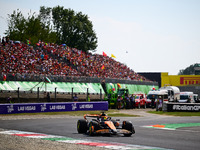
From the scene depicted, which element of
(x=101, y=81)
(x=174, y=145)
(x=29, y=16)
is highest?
(x=29, y=16)

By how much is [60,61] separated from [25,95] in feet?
57.5

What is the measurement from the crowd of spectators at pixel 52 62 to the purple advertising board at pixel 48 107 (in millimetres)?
6014

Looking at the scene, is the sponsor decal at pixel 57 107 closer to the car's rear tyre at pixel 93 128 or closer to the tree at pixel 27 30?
the car's rear tyre at pixel 93 128

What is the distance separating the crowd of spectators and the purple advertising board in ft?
19.7

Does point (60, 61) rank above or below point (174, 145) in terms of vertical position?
above

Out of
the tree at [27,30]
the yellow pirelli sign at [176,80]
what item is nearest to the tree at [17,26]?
the tree at [27,30]

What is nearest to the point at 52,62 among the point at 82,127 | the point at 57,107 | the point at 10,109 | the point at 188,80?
the point at 57,107

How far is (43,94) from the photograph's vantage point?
32156 mm

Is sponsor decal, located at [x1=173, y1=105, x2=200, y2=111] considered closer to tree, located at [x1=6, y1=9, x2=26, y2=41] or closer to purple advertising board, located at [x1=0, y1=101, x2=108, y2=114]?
purple advertising board, located at [x1=0, y1=101, x2=108, y2=114]

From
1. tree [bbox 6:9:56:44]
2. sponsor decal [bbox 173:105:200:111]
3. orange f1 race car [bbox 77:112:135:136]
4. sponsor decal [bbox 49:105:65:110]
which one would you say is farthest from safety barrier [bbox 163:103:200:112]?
Result: tree [bbox 6:9:56:44]

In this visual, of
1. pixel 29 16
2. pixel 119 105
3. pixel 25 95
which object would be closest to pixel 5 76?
pixel 25 95

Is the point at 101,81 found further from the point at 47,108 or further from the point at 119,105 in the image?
the point at 47,108

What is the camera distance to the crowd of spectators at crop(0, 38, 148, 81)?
38.8 m

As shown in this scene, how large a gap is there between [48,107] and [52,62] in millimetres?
15247
